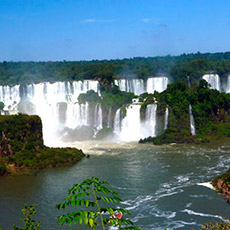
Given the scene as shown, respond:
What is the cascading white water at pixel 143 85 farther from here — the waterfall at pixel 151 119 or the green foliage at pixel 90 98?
the waterfall at pixel 151 119

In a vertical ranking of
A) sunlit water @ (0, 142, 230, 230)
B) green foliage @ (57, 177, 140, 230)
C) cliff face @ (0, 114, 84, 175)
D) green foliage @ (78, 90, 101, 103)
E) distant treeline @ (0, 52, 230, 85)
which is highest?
distant treeline @ (0, 52, 230, 85)

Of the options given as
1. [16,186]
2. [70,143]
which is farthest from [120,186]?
[70,143]

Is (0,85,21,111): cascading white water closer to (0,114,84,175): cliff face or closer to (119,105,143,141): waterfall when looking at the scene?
(119,105,143,141): waterfall

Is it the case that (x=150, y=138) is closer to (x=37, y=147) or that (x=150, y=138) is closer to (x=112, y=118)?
(x=112, y=118)

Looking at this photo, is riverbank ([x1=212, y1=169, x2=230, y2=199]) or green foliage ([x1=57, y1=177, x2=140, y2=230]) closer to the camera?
green foliage ([x1=57, y1=177, x2=140, y2=230])

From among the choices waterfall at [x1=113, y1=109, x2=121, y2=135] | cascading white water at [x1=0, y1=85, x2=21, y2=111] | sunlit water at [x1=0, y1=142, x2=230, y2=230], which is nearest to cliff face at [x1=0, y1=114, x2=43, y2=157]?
sunlit water at [x1=0, y1=142, x2=230, y2=230]

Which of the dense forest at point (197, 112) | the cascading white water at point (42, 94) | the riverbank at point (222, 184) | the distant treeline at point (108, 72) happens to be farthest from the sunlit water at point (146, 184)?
the distant treeline at point (108, 72)
